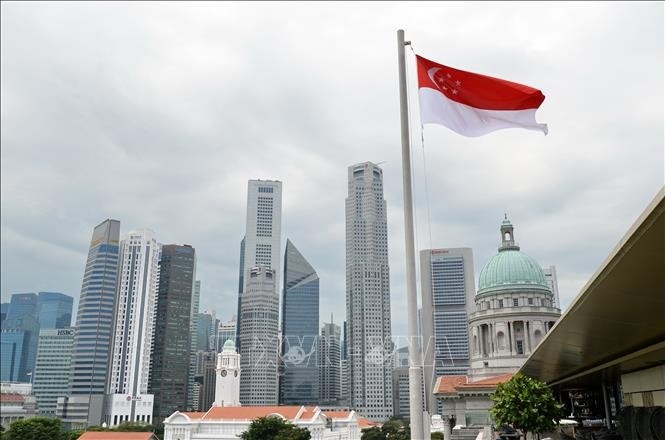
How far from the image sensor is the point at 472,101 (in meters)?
16.1

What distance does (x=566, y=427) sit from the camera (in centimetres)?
4884

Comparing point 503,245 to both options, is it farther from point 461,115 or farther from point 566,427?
point 461,115

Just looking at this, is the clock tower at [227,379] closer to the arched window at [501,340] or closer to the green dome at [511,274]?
the green dome at [511,274]

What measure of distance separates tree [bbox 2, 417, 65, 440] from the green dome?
66.2 metres

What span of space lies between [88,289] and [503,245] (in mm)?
152049

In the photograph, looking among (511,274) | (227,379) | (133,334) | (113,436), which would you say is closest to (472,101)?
(511,274)

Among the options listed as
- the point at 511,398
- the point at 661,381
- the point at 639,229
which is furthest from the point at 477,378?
the point at 639,229

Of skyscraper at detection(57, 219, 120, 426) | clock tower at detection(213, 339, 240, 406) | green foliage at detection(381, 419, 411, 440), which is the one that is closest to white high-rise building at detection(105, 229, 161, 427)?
skyscraper at detection(57, 219, 120, 426)

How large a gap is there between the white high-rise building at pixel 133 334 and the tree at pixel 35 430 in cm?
9490

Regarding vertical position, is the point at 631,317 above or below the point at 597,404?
above

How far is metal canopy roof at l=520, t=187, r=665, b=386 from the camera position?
31.4 ft

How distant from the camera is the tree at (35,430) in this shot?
8300cm

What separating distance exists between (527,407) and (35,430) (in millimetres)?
74776

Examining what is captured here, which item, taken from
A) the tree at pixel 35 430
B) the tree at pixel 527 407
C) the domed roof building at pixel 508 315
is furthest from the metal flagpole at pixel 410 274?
the tree at pixel 35 430
